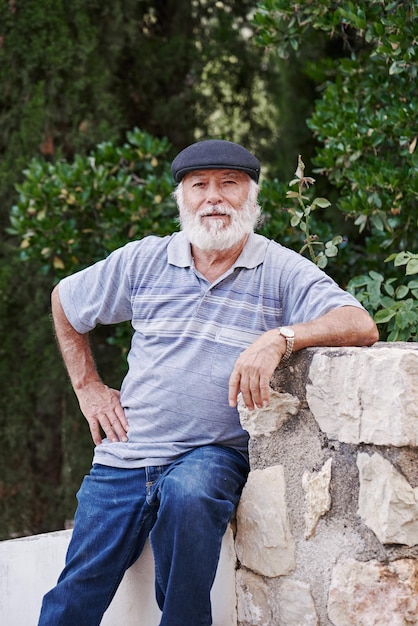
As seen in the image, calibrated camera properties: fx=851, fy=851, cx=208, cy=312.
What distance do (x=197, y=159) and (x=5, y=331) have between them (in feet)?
9.11

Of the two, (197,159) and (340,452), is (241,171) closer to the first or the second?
(197,159)

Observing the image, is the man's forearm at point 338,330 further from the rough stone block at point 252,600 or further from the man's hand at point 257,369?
the rough stone block at point 252,600

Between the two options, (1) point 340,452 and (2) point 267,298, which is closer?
(1) point 340,452

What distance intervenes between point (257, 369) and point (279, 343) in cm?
10

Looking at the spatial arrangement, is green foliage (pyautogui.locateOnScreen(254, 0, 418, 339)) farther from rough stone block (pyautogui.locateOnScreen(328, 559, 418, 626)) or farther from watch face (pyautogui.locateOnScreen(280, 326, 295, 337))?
rough stone block (pyautogui.locateOnScreen(328, 559, 418, 626))

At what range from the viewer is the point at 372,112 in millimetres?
3744

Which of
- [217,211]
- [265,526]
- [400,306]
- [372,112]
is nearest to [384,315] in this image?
[400,306]

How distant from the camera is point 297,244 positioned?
414 cm

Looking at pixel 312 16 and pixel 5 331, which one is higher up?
pixel 312 16

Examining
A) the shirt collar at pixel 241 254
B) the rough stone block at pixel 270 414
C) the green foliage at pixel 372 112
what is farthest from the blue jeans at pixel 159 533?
the green foliage at pixel 372 112

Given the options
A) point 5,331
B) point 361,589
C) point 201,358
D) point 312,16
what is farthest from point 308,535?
point 5,331

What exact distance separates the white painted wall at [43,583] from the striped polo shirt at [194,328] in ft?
1.27

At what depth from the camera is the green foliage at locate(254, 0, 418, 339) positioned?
134 inches

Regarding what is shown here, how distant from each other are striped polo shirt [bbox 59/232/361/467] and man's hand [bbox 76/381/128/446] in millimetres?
45
